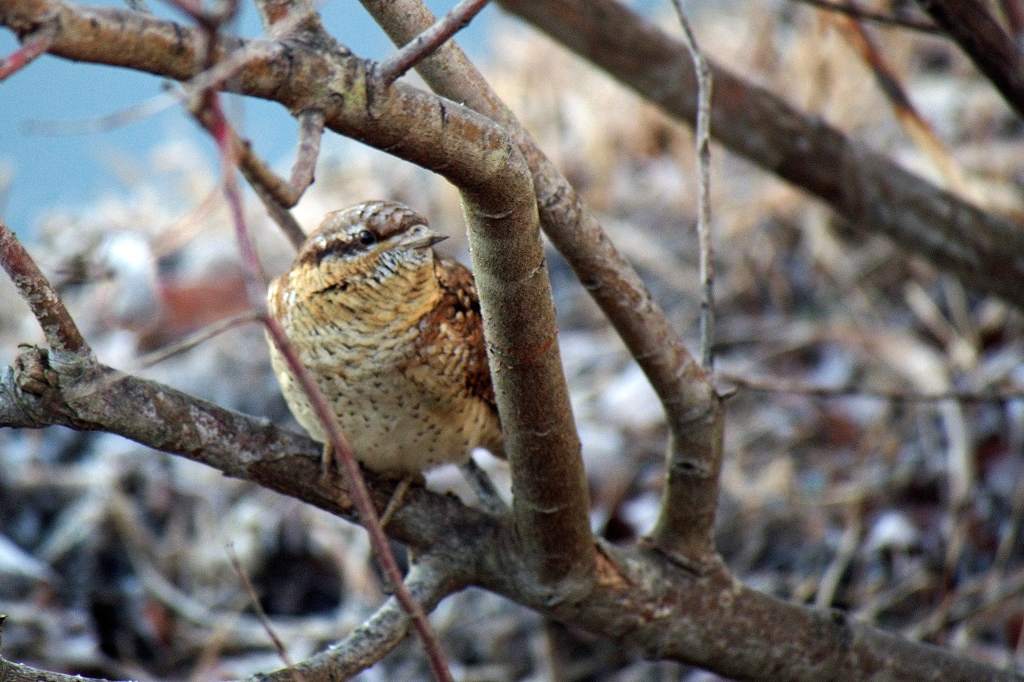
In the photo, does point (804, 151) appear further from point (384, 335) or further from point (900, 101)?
point (384, 335)

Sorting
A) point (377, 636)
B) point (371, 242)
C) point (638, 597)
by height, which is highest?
point (371, 242)

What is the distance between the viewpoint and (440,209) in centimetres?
627

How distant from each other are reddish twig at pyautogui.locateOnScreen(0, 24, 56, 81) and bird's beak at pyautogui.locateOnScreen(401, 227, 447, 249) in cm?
119

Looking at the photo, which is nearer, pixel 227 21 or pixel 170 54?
pixel 227 21

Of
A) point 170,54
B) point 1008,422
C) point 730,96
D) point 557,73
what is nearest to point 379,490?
point 170,54

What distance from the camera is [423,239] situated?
7.45 ft

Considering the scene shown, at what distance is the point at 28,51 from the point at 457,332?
1.53 meters

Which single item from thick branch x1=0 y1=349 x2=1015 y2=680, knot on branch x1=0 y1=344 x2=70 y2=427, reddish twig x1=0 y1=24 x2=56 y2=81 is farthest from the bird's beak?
reddish twig x1=0 y1=24 x2=56 y2=81

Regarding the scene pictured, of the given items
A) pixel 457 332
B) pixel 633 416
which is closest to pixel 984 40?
pixel 457 332

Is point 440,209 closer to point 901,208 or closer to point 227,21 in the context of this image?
point 901,208

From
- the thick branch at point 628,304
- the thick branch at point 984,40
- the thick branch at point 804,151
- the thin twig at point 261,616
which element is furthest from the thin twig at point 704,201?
the thin twig at point 261,616

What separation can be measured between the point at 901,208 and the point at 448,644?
2266 millimetres

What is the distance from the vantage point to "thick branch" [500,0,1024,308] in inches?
132

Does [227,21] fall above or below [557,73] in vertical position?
below
